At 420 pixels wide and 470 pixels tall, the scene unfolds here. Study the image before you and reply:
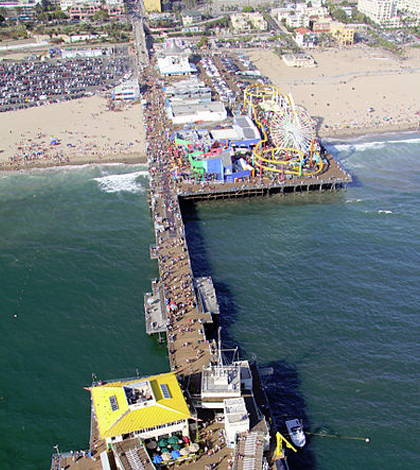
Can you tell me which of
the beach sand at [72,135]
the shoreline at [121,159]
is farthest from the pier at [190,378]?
the beach sand at [72,135]

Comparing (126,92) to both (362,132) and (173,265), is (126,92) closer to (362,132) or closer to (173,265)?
(362,132)

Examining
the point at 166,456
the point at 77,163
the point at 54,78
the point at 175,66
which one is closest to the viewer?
the point at 166,456

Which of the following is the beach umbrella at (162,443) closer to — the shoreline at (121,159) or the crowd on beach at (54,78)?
the shoreline at (121,159)

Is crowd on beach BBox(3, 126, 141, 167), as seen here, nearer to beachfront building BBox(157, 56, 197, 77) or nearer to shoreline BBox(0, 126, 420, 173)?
shoreline BBox(0, 126, 420, 173)

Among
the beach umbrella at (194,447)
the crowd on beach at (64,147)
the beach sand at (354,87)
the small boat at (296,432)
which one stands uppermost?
the beach sand at (354,87)

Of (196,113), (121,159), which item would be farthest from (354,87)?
(121,159)

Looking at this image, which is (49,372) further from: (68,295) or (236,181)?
(236,181)

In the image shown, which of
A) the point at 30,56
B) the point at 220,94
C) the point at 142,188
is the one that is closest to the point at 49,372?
Answer: the point at 142,188
